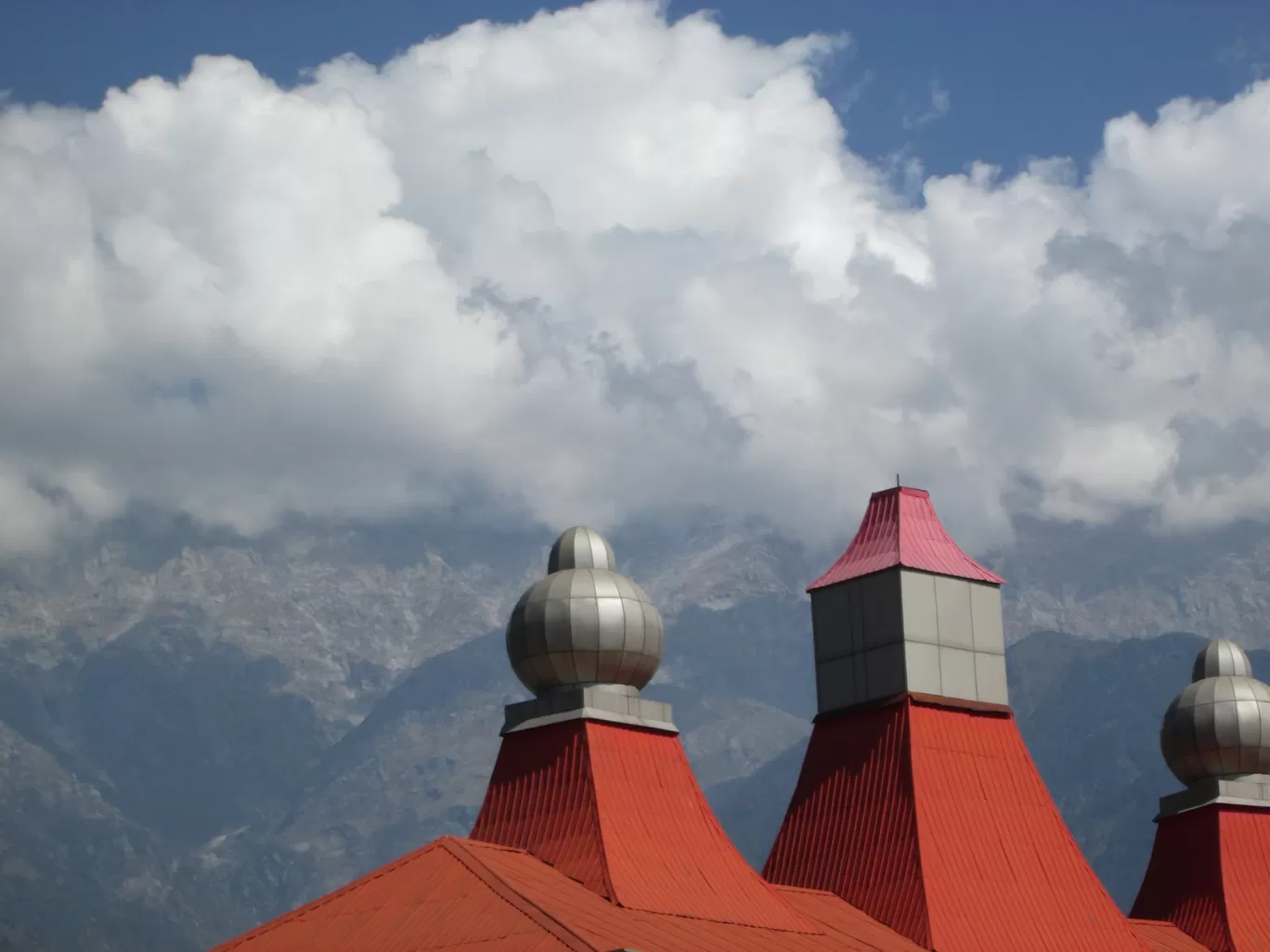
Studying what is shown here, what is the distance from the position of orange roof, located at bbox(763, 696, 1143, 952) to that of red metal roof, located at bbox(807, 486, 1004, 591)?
3.44 m

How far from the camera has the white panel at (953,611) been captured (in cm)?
5594

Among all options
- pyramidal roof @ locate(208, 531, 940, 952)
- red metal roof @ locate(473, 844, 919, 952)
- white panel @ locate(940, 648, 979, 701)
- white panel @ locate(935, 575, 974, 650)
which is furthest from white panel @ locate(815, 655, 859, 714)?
red metal roof @ locate(473, 844, 919, 952)

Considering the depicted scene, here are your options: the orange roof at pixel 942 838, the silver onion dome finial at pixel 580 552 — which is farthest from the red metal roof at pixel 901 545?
the silver onion dome finial at pixel 580 552

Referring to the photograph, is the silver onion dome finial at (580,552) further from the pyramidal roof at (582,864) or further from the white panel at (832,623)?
the white panel at (832,623)

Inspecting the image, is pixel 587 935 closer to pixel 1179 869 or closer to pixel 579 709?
pixel 579 709

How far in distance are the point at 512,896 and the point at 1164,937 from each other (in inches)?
912

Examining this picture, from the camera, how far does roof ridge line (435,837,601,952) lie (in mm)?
40656

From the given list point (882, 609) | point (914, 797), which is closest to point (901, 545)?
point (882, 609)

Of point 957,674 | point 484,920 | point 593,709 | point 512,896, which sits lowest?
point 484,920

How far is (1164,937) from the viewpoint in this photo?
59.5 m

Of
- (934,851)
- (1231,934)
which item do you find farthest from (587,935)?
(1231,934)

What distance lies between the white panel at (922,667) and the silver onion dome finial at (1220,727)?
10825mm

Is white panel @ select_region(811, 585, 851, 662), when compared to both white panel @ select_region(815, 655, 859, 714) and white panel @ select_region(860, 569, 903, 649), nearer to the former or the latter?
white panel @ select_region(815, 655, 859, 714)

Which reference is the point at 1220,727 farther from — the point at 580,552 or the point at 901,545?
the point at 580,552
